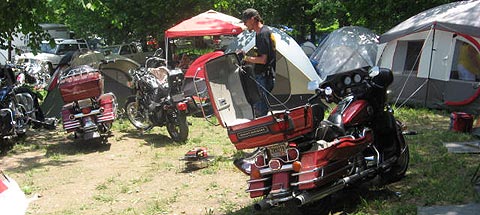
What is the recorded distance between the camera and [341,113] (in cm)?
468

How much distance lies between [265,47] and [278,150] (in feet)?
8.40

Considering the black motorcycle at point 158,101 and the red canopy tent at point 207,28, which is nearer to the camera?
the black motorcycle at point 158,101

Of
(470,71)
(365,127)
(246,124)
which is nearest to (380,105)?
(365,127)

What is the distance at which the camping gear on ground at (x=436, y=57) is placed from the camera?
9.38 meters

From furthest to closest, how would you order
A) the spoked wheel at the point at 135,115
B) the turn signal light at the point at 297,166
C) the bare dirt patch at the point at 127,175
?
the spoked wheel at the point at 135,115 → the bare dirt patch at the point at 127,175 → the turn signal light at the point at 297,166

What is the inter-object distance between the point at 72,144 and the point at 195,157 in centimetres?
290

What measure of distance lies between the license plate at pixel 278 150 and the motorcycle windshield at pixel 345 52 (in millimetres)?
7294

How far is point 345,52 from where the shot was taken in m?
11.9

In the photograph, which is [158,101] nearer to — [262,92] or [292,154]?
[262,92]

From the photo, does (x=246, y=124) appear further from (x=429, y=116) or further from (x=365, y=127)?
(x=429, y=116)

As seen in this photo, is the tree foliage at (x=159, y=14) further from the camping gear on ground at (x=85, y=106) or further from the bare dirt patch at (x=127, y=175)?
the bare dirt patch at (x=127, y=175)

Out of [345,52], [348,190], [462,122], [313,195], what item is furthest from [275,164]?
[345,52]

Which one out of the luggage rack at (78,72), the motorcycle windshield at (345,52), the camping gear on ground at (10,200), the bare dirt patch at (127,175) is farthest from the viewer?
the motorcycle windshield at (345,52)

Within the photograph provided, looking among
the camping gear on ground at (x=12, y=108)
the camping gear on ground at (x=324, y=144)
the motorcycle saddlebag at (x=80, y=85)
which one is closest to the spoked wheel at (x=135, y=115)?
the motorcycle saddlebag at (x=80, y=85)
